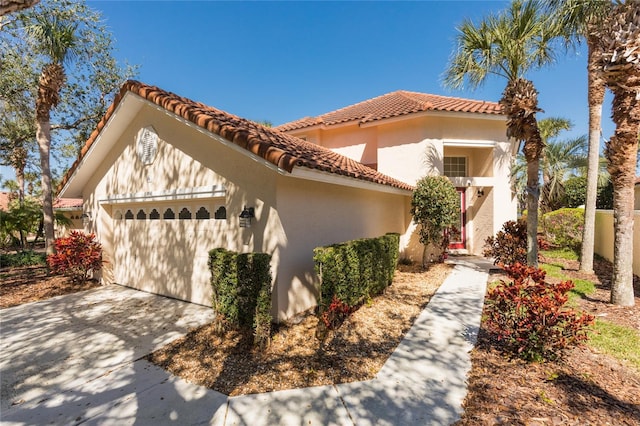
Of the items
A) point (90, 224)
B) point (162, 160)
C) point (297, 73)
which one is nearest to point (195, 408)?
point (162, 160)

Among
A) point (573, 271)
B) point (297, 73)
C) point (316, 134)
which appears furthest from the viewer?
point (297, 73)

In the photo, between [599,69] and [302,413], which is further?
[599,69]

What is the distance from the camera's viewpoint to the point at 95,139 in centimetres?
909

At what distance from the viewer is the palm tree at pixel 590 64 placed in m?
8.26

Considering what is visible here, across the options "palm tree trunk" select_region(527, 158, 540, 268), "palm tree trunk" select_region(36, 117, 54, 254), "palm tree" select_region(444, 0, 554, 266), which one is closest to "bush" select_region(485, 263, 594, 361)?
"palm tree trunk" select_region(527, 158, 540, 268)

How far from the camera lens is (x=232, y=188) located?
22.2ft

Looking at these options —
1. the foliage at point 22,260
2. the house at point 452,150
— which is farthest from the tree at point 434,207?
the foliage at point 22,260

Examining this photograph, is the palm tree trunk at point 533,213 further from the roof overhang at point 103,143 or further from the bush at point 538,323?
the roof overhang at point 103,143

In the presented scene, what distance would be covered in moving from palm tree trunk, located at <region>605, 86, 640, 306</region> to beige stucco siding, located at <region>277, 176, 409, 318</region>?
6590 mm

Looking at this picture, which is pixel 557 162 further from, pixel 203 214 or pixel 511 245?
pixel 203 214

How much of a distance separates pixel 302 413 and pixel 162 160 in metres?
7.56

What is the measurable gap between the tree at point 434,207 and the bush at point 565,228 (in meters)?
8.08

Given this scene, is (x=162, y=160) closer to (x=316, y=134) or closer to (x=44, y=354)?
(x=44, y=354)

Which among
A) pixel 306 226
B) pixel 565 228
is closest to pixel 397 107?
pixel 306 226
